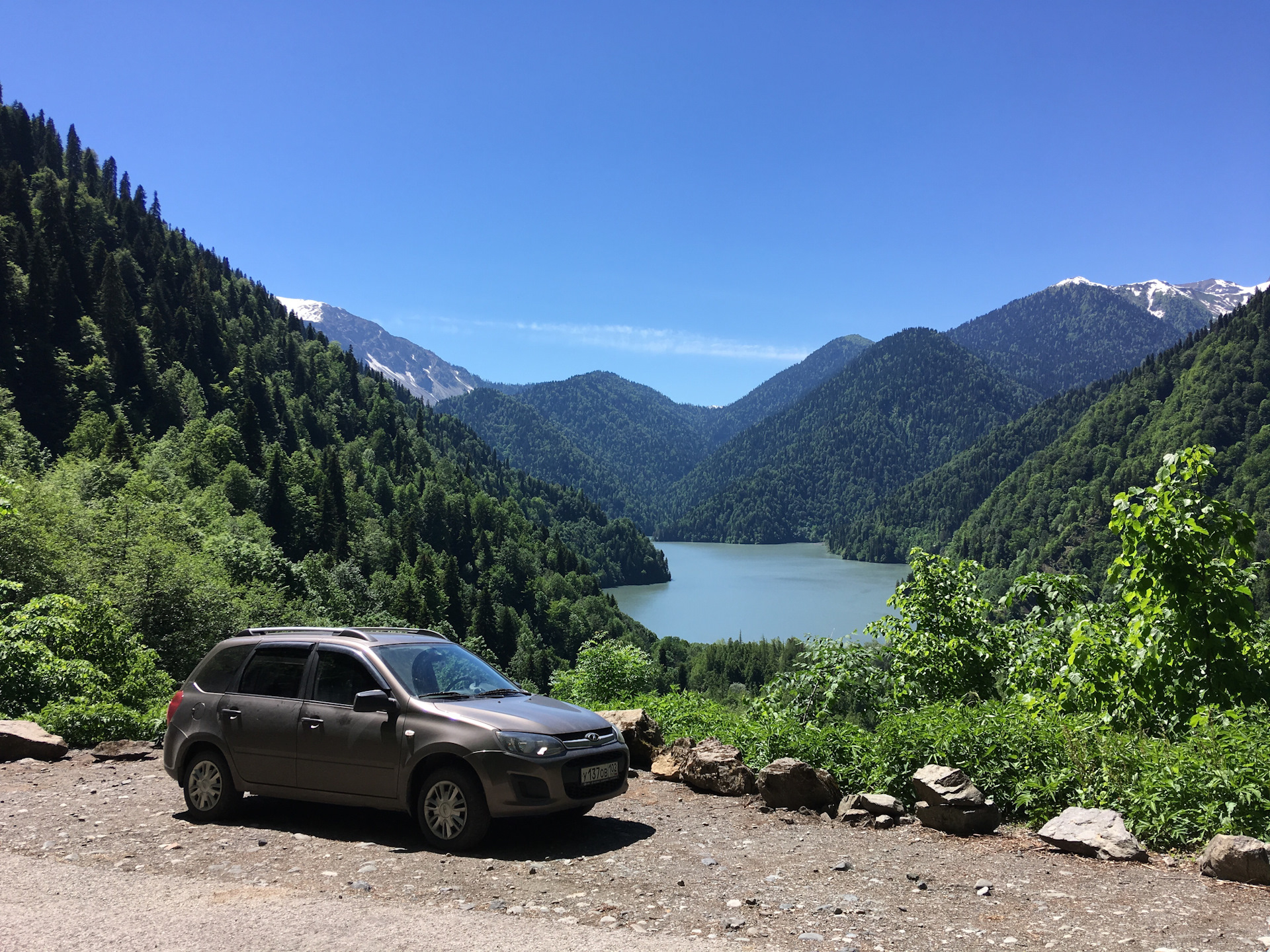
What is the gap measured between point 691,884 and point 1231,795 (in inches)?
161

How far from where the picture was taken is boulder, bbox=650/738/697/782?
913cm

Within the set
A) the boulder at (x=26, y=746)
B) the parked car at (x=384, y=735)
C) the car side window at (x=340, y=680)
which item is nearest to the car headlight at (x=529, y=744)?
the parked car at (x=384, y=735)

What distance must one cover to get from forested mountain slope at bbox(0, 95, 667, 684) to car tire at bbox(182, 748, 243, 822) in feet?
22.5

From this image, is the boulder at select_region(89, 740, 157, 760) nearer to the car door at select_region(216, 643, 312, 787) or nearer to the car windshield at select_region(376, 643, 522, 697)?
the car door at select_region(216, 643, 312, 787)

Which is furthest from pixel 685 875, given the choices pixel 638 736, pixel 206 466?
pixel 206 466

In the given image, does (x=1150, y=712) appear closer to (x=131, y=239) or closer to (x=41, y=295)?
(x=41, y=295)

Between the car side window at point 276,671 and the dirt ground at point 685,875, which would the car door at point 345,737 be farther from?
the dirt ground at point 685,875

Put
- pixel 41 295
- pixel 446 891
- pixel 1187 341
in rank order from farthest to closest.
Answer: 1. pixel 1187 341
2. pixel 41 295
3. pixel 446 891

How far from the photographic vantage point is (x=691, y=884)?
580 centimetres

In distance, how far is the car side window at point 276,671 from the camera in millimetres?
7484

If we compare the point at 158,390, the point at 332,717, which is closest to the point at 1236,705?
the point at 332,717

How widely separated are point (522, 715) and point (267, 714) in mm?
2400

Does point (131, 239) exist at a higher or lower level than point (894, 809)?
higher

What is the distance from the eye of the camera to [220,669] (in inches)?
315
